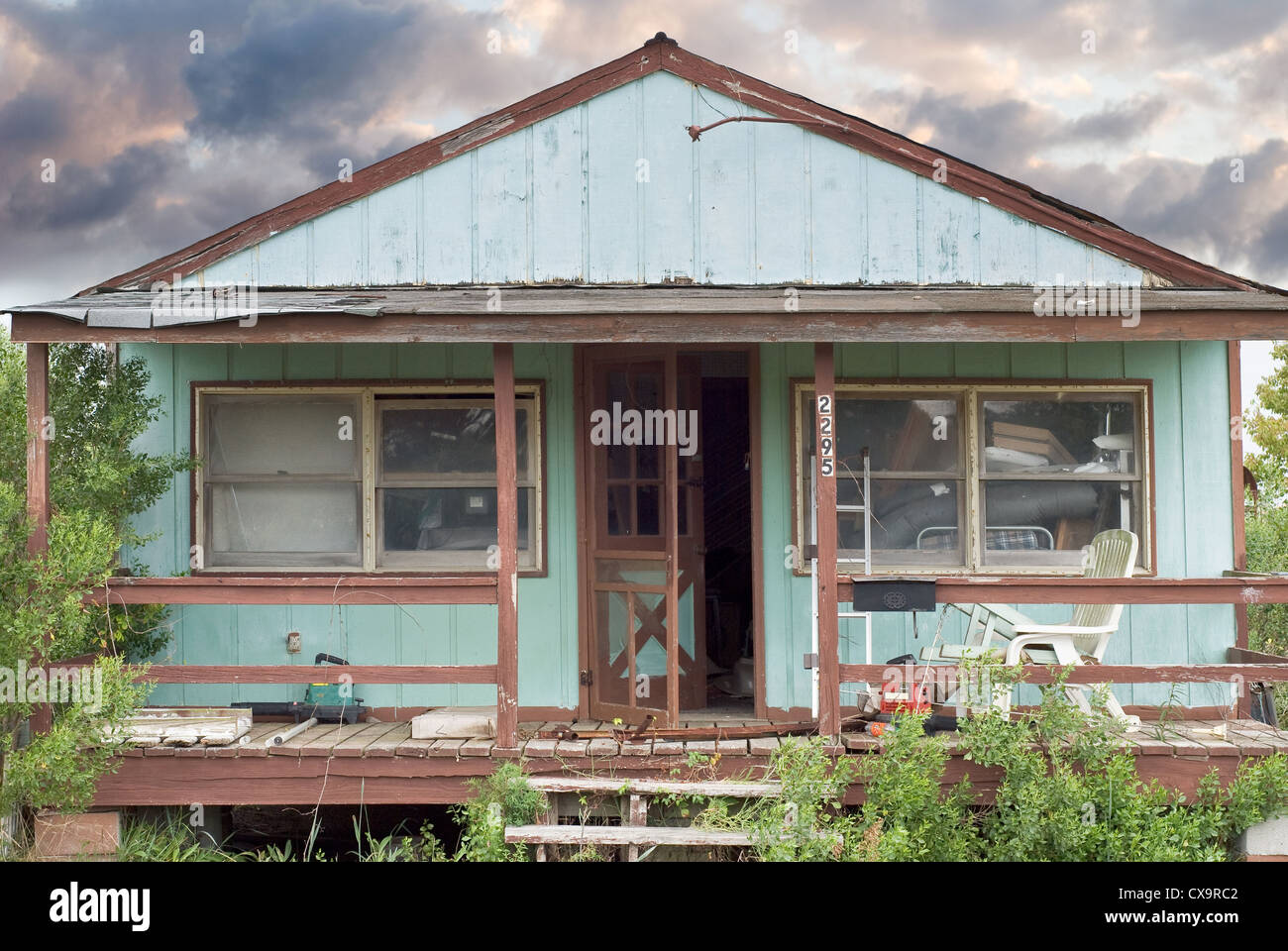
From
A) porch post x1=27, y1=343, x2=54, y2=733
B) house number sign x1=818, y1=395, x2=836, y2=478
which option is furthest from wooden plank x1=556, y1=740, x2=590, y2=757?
porch post x1=27, y1=343, x2=54, y2=733

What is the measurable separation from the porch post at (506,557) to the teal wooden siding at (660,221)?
151 cm

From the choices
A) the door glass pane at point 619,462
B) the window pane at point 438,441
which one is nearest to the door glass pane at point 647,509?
the door glass pane at point 619,462

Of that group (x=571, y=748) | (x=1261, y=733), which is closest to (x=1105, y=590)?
(x=1261, y=733)

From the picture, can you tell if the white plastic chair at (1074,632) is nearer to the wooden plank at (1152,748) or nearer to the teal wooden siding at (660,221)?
the wooden plank at (1152,748)

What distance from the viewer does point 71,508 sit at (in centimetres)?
573

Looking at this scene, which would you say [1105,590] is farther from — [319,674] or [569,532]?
[319,674]

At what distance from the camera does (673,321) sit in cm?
543

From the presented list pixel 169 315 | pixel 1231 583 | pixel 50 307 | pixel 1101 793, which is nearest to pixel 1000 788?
pixel 1101 793

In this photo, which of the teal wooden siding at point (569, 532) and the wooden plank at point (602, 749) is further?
the teal wooden siding at point (569, 532)

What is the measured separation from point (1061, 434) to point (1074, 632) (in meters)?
1.71

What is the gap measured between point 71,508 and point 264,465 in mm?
1372

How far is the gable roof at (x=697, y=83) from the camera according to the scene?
6707 millimetres

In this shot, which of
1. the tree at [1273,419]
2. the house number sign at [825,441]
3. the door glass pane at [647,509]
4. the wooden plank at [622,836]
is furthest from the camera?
the tree at [1273,419]

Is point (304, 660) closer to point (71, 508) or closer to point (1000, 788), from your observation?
point (71, 508)
